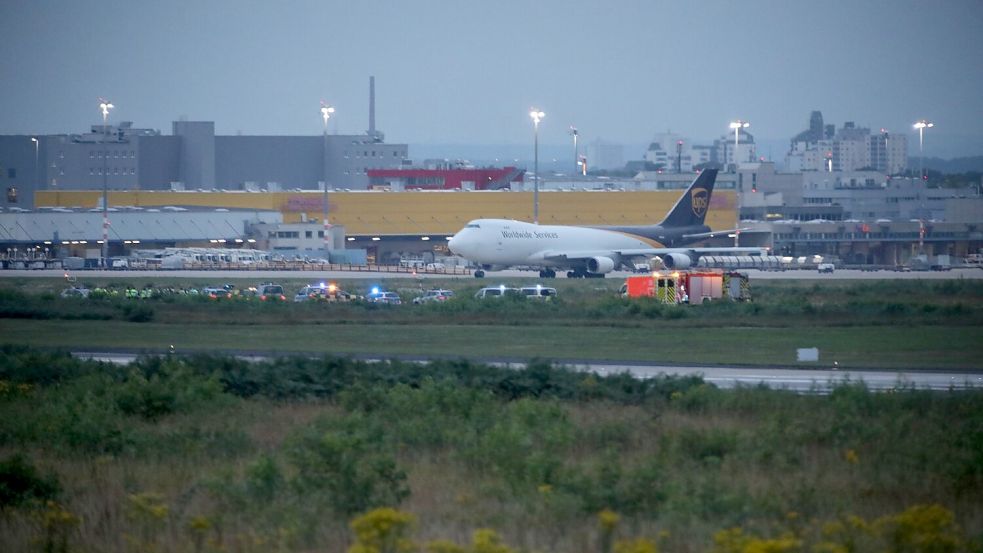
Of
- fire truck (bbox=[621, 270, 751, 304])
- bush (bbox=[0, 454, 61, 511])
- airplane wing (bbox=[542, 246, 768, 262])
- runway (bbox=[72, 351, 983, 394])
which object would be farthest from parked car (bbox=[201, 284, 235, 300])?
bush (bbox=[0, 454, 61, 511])

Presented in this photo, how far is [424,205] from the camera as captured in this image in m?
106

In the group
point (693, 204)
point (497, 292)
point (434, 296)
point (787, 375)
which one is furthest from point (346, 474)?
point (693, 204)

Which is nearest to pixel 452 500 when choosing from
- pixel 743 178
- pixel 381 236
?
pixel 381 236

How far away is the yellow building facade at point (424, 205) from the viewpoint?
105875 millimetres

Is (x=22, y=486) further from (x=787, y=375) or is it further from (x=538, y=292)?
(x=538, y=292)

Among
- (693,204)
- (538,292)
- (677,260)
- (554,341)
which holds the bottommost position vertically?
(554,341)

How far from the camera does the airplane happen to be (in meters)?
69.9

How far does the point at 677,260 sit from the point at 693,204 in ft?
35.5

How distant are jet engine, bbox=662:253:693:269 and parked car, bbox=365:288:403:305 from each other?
2566 centimetres

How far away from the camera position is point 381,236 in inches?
4183

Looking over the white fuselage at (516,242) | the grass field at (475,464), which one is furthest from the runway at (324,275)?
the grass field at (475,464)

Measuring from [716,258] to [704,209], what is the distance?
7.62 meters

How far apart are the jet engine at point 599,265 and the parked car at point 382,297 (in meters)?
21.3

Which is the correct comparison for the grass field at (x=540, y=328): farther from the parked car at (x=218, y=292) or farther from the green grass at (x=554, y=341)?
the parked car at (x=218, y=292)
